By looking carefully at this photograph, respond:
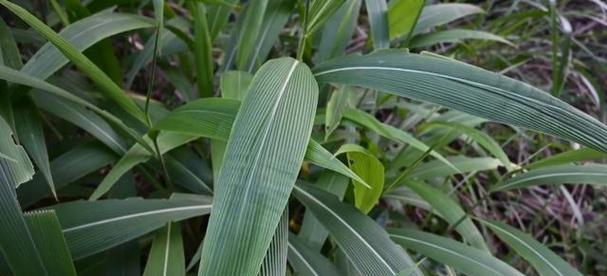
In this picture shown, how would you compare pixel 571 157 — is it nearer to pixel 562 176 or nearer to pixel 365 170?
pixel 562 176

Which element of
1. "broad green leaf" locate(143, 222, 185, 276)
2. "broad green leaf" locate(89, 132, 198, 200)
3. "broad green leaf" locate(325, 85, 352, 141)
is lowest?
"broad green leaf" locate(143, 222, 185, 276)

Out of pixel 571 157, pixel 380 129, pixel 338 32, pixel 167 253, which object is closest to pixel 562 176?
pixel 571 157

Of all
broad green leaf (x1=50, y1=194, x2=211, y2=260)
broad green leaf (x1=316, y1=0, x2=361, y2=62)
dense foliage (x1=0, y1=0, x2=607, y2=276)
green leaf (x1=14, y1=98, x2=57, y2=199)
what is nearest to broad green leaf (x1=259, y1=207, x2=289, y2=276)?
dense foliage (x1=0, y1=0, x2=607, y2=276)

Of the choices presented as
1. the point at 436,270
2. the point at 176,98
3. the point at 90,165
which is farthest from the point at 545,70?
the point at 90,165

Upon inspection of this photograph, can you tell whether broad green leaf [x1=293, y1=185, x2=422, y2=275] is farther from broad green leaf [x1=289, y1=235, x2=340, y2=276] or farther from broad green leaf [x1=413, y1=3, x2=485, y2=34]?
broad green leaf [x1=413, y1=3, x2=485, y2=34]

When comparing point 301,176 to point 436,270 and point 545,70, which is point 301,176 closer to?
point 436,270

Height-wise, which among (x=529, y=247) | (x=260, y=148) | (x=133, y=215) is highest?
(x=260, y=148)

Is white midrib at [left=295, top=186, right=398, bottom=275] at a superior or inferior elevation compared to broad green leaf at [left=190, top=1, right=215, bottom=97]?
inferior

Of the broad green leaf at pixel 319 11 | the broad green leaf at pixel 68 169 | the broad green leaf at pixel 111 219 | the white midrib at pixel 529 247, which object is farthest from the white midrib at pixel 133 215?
the white midrib at pixel 529 247
